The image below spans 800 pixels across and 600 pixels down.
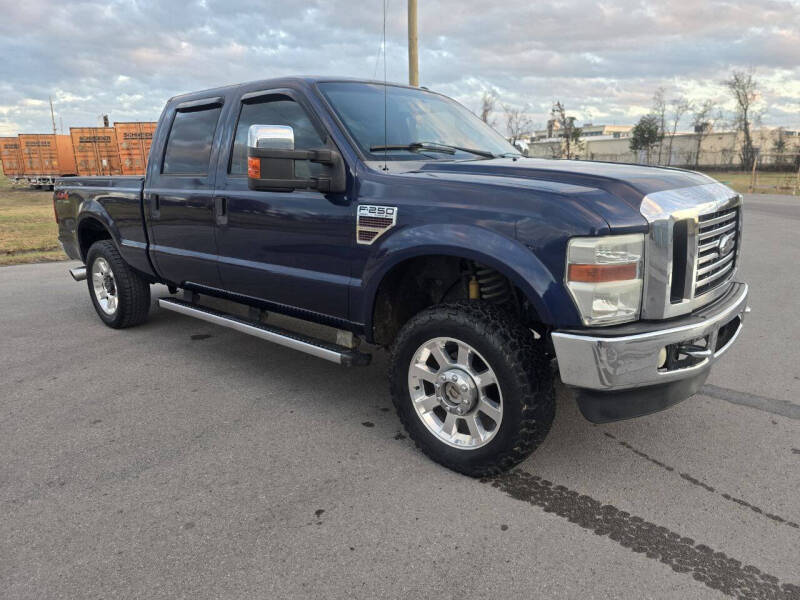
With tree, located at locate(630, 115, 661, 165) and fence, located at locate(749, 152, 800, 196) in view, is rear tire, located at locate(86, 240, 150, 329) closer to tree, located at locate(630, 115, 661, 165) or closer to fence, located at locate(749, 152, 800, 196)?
fence, located at locate(749, 152, 800, 196)

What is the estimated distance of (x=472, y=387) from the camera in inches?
116

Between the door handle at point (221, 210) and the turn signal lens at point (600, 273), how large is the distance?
2.42 m

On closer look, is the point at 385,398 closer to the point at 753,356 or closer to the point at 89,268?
the point at 753,356

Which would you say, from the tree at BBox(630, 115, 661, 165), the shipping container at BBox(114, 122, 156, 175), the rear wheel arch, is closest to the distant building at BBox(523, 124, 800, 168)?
the tree at BBox(630, 115, 661, 165)

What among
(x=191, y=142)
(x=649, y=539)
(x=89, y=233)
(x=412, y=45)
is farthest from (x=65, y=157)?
(x=649, y=539)

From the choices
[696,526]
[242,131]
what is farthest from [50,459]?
[696,526]

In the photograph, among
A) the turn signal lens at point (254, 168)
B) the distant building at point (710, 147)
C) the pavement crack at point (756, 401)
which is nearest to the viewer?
the turn signal lens at point (254, 168)

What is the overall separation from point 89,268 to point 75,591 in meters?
4.17

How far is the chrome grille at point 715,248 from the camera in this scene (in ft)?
9.22

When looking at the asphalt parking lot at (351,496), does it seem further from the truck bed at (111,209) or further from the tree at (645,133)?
the tree at (645,133)

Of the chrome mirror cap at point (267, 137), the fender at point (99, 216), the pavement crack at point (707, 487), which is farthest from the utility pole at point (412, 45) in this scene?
the pavement crack at point (707, 487)

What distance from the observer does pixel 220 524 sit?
2.63m

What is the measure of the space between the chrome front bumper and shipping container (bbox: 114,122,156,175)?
28.0 m

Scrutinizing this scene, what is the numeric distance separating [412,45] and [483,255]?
354 inches
